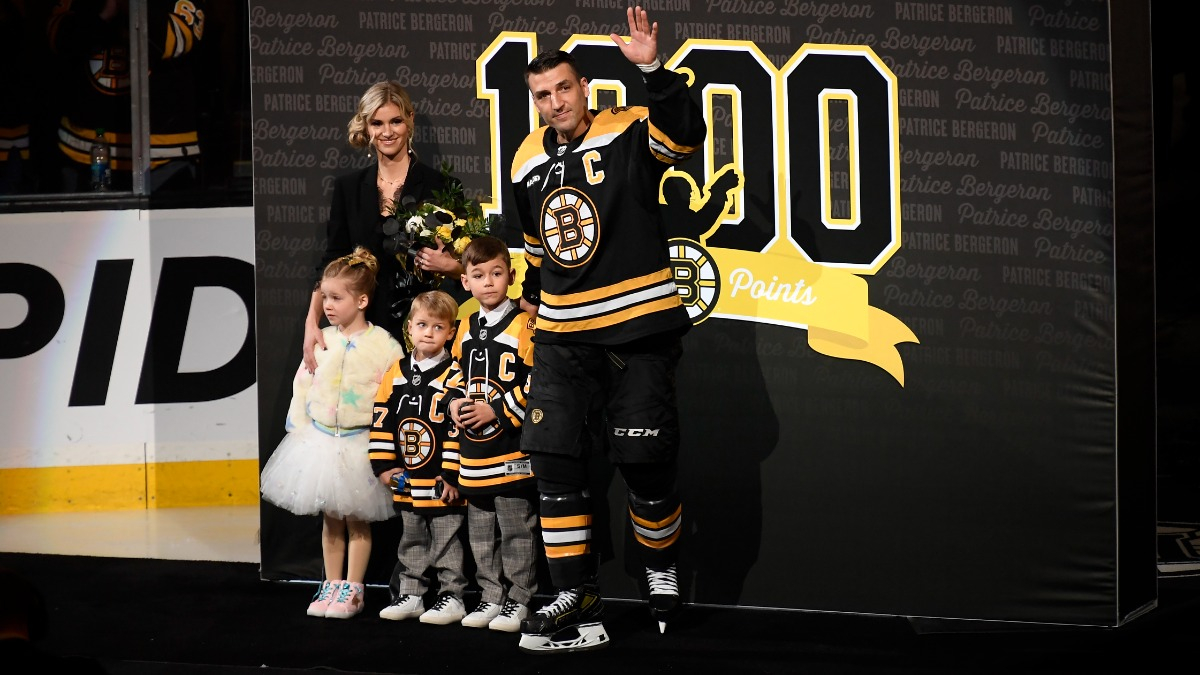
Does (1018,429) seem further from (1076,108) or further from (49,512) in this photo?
(49,512)

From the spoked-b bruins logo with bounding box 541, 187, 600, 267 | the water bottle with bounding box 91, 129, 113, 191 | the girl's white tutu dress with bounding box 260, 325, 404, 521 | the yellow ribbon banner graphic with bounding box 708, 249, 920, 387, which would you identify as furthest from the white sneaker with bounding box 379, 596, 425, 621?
the water bottle with bounding box 91, 129, 113, 191

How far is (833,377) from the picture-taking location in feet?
13.2

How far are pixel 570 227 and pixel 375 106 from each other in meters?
0.89

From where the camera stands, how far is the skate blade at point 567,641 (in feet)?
11.8

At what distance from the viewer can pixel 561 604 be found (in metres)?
3.66

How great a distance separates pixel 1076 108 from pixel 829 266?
2.73ft

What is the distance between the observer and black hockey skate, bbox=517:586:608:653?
3609 mm

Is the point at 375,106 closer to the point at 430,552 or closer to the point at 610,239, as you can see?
the point at 610,239

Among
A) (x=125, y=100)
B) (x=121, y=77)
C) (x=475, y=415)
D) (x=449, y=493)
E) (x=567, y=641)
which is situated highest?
(x=121, y=77)

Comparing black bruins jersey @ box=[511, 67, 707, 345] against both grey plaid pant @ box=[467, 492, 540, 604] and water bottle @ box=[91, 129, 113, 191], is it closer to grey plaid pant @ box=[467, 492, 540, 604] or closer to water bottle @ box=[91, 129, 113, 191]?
grey plaid pant @ box=[467, 492, 540, 604]

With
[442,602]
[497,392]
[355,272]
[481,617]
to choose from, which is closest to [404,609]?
[442,602]

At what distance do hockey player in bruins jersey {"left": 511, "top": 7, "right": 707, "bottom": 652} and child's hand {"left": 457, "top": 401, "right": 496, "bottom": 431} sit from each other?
0.18 m

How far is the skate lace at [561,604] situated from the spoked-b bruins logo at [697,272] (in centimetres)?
95

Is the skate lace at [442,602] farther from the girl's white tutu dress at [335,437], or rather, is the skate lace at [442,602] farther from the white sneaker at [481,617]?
the girl's white tutu dress at [335,437]
